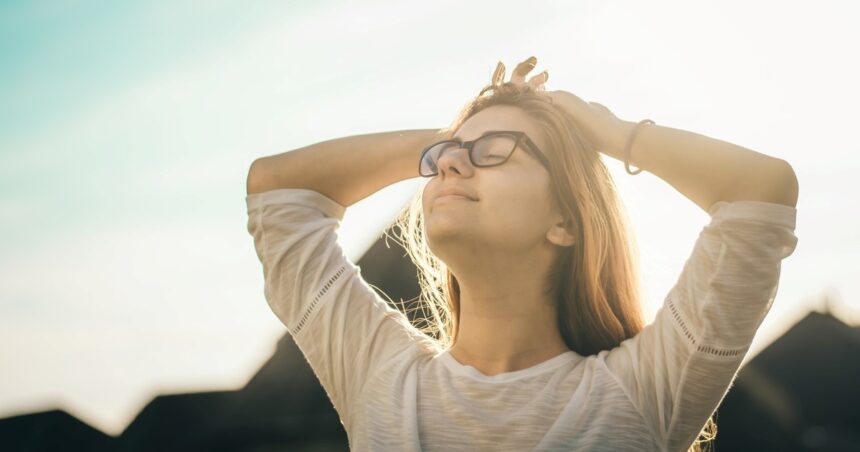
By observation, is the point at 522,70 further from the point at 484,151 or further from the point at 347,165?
the point at 347,165

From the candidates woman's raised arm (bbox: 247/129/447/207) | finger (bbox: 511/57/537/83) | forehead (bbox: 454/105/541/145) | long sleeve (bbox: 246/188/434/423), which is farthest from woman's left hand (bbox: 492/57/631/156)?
long sleeve (bbox: 246/188/434/423)

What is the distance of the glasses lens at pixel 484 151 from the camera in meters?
2.66

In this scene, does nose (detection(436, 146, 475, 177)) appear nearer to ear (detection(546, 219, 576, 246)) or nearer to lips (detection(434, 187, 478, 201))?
lips (detection(434, 187, 478, 201))

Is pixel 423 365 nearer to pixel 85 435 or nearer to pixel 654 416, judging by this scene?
pixel 654 416

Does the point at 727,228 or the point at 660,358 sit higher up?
the point at 727,228

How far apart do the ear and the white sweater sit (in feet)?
1.25

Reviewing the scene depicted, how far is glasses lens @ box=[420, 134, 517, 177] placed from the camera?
8.73 feet

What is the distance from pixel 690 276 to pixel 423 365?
0.91 metres

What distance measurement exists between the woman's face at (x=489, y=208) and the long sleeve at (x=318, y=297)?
13.4 inches

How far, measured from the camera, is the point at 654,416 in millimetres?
2371

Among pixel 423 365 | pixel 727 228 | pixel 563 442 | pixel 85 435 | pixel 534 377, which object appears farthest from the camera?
pixel 85 435

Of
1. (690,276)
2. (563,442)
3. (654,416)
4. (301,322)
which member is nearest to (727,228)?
(690,276)

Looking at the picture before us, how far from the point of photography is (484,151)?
105 inches

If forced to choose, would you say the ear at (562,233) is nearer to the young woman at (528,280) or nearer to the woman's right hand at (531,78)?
the young woman at (528,280)
